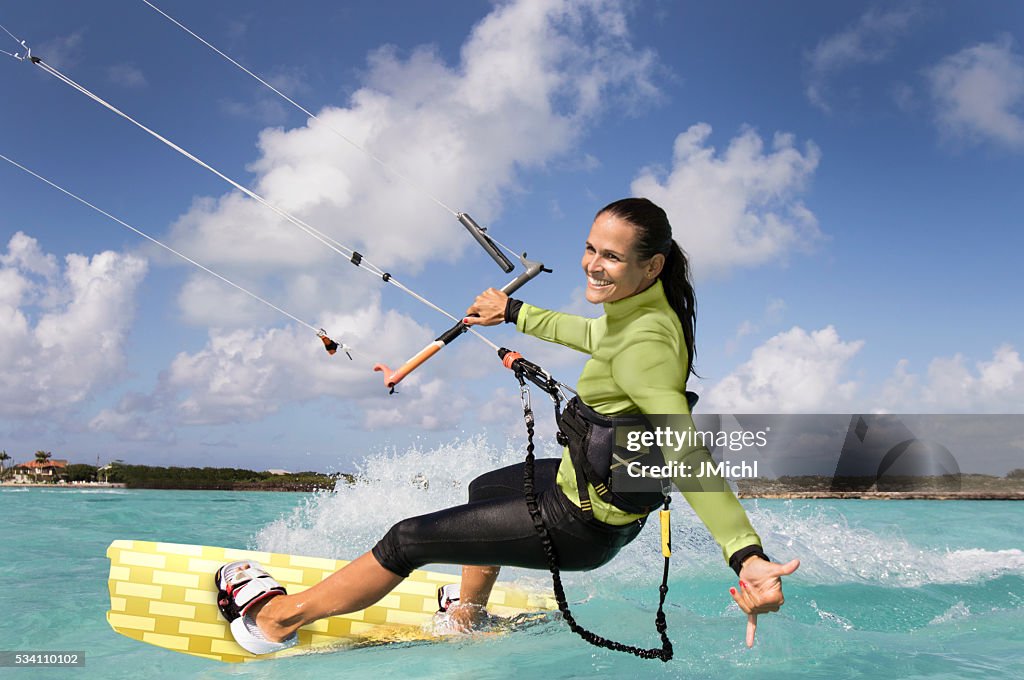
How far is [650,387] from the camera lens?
8.09 feet

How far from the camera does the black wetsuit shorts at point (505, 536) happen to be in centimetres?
282

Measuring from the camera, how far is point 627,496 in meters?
2.68

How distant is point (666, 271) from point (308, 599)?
2.10 metres

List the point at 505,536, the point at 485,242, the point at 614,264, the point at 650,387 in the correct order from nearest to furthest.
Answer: the point at 650,387
the point at 614,264
the point at 505,536
the point at 485,242

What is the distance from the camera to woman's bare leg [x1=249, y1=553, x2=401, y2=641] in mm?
3131

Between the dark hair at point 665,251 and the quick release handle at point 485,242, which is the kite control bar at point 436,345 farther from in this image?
the dark hair at point 665,251

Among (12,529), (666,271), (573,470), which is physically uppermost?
(666,271)

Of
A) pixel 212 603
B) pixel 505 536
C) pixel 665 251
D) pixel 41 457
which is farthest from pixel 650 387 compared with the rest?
pixel 41 457

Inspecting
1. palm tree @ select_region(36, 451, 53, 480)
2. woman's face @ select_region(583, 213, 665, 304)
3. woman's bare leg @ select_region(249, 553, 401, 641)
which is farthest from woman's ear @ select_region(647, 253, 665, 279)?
palm tree @ select_region(36, 451, 53, 480)

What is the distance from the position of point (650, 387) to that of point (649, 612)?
115 inches

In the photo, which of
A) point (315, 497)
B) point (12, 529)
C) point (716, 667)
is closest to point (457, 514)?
point (716, 667)

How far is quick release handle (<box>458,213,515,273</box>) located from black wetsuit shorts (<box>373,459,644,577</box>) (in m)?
1.10

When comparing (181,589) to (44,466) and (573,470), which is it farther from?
(44,466)

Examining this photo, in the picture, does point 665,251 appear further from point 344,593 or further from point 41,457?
point 41,457
